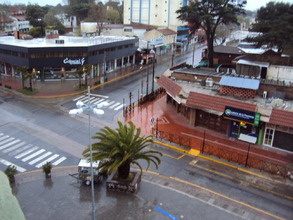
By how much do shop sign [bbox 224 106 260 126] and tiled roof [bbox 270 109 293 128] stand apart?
1503 mm

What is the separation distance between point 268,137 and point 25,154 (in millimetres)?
24312

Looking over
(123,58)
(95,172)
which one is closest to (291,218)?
(95,172)

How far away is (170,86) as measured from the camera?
39062 mm

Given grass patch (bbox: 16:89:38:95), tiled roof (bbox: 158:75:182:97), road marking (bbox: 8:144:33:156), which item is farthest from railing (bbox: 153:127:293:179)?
grass patch (bbox: 16:89:38:95)

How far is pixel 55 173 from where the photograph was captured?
25.4 metres

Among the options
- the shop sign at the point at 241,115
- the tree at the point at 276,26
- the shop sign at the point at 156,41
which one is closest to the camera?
the shop sign at the point at 241,115

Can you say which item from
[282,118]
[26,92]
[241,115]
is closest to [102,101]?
[26,92]

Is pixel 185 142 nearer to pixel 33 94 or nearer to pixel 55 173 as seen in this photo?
pixel 55 173

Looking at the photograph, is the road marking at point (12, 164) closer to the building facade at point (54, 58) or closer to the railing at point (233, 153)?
the railing at point (233, 153)

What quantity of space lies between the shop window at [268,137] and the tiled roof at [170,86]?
1101 centimetres

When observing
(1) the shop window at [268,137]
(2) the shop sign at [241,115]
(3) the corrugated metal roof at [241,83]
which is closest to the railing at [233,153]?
(1) the shop window at [268,137]

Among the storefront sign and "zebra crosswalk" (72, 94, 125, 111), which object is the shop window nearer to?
"zebra crosswalk" (72, 94, 125, 111)

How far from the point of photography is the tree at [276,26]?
45000 mm

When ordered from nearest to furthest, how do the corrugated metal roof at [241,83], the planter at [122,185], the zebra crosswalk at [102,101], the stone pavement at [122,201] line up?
the stone pavement at [122,201]
the planter at [122,185]
the corrugated metal roof at [241,83]
the zebra crosswalk at [102,101]
